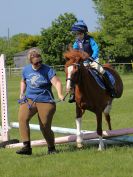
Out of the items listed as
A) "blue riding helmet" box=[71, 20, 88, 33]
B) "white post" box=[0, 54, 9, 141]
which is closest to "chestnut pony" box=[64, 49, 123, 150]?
"blue riding helmet" box=[71, 20, 88, 33]

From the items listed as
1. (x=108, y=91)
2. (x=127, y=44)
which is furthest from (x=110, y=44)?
(x=108, y=91)

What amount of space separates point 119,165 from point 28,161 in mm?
1708

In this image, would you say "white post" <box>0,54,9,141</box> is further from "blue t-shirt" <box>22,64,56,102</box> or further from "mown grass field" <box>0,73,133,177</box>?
"blue t-shirt" <box>22,64,56,102</box>

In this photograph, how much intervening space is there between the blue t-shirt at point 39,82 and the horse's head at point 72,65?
33 centimetres

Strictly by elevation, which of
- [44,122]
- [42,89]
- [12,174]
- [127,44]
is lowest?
[12,174]

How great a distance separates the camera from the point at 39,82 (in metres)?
8.94

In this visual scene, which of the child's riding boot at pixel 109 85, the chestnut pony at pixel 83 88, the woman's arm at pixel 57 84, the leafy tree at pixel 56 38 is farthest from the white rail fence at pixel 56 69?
the woman's arm at pixel 57 84

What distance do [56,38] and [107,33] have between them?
795 centimetres

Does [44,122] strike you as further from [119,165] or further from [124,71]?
[124,71]

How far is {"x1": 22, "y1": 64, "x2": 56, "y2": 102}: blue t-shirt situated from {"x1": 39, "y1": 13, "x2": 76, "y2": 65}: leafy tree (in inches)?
2254

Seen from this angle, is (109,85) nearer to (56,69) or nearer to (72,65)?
(72,65)

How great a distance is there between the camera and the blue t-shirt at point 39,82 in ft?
29.3

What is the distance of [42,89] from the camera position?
29.6ft

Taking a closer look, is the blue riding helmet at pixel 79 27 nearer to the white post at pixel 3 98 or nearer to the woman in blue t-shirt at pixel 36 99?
the woman in blue t-shirt at pixel 36 99
